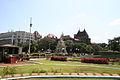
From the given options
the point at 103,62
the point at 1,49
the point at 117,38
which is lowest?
the point at 103,62

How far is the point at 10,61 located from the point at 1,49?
16.6 ft

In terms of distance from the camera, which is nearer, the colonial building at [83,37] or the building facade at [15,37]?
the building facade at [15,37]

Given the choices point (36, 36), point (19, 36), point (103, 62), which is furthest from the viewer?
point (36, 36)

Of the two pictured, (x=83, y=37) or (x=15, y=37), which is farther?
(x=83, y=37)

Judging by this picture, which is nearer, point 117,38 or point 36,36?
point 117,38

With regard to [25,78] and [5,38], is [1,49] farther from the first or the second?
[5,38]

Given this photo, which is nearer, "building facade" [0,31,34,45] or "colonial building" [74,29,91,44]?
"building facade" [0,31,34,45]

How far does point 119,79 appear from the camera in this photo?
760 cm

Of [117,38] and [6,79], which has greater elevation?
[117,38]

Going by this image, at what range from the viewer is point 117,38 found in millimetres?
58594

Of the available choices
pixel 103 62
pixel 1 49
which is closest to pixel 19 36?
pixel 1 49

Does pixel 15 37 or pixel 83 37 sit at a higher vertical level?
pixel 15 37

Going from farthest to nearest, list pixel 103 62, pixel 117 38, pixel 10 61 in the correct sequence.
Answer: pixel 117 38 → pixel 103 62 → pixel 10 61

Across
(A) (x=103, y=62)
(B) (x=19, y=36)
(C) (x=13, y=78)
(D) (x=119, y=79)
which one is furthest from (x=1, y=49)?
(B) (x=19, y=36)
